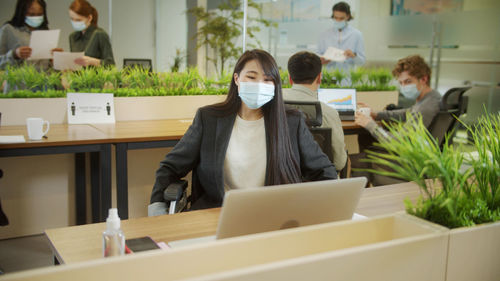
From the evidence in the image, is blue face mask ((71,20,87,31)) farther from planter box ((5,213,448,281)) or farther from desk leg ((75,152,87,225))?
planter box ((5,213,448,281))

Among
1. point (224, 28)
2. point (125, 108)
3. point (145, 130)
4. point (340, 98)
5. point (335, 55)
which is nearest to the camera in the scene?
point (145, 130)

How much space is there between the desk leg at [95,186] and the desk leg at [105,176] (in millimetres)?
255

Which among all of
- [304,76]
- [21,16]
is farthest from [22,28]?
[304,76]

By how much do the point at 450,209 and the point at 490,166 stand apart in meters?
0.23

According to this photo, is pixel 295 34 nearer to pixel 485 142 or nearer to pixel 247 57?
pixel 247 57

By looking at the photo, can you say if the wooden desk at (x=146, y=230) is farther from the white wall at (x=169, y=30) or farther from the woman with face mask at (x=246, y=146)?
the white wall at (x=169, y=30)

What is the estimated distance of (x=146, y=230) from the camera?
1525 mm

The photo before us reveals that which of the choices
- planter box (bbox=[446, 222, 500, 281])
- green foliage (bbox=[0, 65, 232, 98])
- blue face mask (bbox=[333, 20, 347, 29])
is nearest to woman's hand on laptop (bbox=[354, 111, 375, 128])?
green foliage (bbox=[0, 65, 232, 98])

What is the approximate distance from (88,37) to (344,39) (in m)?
2.46

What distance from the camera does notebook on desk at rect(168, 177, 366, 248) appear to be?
1132 millimetres

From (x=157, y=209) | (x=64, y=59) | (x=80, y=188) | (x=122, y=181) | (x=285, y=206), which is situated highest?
(x=64, y=59)

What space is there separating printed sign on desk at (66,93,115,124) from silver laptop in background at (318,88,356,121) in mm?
1641

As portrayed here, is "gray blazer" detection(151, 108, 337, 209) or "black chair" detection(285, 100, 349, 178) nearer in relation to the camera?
"gray blazer" detection(151, 108, 337, 209)

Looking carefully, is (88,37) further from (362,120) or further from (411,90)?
(411,90)
